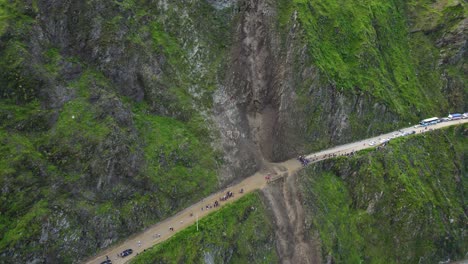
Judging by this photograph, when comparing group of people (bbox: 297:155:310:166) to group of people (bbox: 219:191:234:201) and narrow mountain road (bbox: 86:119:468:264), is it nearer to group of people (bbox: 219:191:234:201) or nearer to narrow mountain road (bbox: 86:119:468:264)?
narrow mountain road (bbox: 86:119:468:264)

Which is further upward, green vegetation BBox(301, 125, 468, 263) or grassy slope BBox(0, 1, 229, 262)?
grassy slope BBox(0, 1, 229, 262)

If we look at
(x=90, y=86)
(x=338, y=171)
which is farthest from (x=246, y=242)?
(x=90, y=86)

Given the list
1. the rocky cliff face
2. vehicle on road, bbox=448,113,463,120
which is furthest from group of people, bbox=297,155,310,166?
vehicle on road, bbox=448,113,463,120

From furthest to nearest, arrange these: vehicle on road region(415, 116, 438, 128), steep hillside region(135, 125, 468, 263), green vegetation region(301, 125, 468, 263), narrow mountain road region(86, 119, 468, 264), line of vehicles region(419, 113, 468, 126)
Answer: line of vehicles region(419, 113, 468, 126) → vehicle on road region(415, 116, 438, 128) → green vegetation region(301, 125, 468, 263) → steep hillside region(135, 125, 468, 263) → narrow mountain road region(86, 119, 468, 264)

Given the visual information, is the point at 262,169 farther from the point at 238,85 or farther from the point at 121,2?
the point at 121,2

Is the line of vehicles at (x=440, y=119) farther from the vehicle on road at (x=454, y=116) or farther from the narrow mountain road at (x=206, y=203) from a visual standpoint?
the narrow mountain road at (x=206, y=203)

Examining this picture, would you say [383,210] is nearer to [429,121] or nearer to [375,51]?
[429,121]
